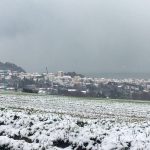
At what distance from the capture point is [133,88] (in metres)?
156

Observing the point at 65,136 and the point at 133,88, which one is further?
the point at 133,88

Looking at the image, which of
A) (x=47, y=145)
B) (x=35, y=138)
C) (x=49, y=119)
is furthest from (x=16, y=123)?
(x=47, y=145)

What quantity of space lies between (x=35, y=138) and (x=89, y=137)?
2.52 m

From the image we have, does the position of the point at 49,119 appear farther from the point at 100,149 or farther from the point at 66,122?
the point at 100,149

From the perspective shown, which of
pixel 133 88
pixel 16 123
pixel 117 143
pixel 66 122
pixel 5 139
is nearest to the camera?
pixel 117 143

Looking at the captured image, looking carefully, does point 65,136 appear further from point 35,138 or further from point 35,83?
point 35,83

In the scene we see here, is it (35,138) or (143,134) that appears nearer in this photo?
(143,134)

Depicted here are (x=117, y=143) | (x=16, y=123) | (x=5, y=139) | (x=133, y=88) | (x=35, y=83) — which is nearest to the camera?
(x=117, y=143)

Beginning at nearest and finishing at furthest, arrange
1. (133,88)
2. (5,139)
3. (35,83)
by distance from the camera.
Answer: (5,139)
(133,88)
(35,83)

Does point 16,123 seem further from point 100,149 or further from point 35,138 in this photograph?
point 100,149

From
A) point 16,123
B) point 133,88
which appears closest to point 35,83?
point 133,88

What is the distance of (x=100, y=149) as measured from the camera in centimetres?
1472

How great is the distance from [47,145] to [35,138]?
1352mm

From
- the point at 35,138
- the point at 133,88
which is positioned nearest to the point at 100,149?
the point at 35,138
